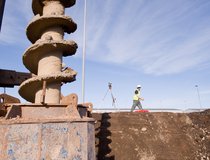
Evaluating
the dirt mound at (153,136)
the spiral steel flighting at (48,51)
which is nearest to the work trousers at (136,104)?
the dirt mound at (153,136)

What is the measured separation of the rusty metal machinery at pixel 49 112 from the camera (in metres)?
3.54

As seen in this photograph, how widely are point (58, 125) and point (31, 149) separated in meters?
0.52

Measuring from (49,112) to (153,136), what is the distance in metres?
6.62

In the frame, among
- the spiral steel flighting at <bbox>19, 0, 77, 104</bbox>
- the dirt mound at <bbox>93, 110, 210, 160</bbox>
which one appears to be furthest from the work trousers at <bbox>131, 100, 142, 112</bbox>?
the spiral steel flighting at <bbox>19, 0, 77, 104</bbox>

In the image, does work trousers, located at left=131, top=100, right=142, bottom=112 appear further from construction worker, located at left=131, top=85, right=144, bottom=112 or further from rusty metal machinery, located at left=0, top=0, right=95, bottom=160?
rusty metal machinery, located at left=0, top=0, right=95, bottom=160

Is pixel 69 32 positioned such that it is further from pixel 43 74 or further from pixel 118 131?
pixel 118 131

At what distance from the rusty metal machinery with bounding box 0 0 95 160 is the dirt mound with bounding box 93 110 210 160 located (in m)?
3.72

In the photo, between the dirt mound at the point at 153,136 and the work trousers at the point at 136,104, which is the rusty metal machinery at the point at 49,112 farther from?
the work trousers at the point at 136,104

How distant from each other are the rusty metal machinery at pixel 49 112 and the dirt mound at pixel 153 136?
12.2 ft

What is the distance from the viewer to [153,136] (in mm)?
9688

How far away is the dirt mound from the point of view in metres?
8.34

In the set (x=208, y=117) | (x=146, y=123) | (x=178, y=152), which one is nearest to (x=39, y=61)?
(x=178, y=152)

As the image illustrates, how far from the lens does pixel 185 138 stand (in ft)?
32.2

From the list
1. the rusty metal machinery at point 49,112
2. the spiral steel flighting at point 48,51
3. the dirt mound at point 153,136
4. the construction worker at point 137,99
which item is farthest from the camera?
the construction worker at point 137,99
